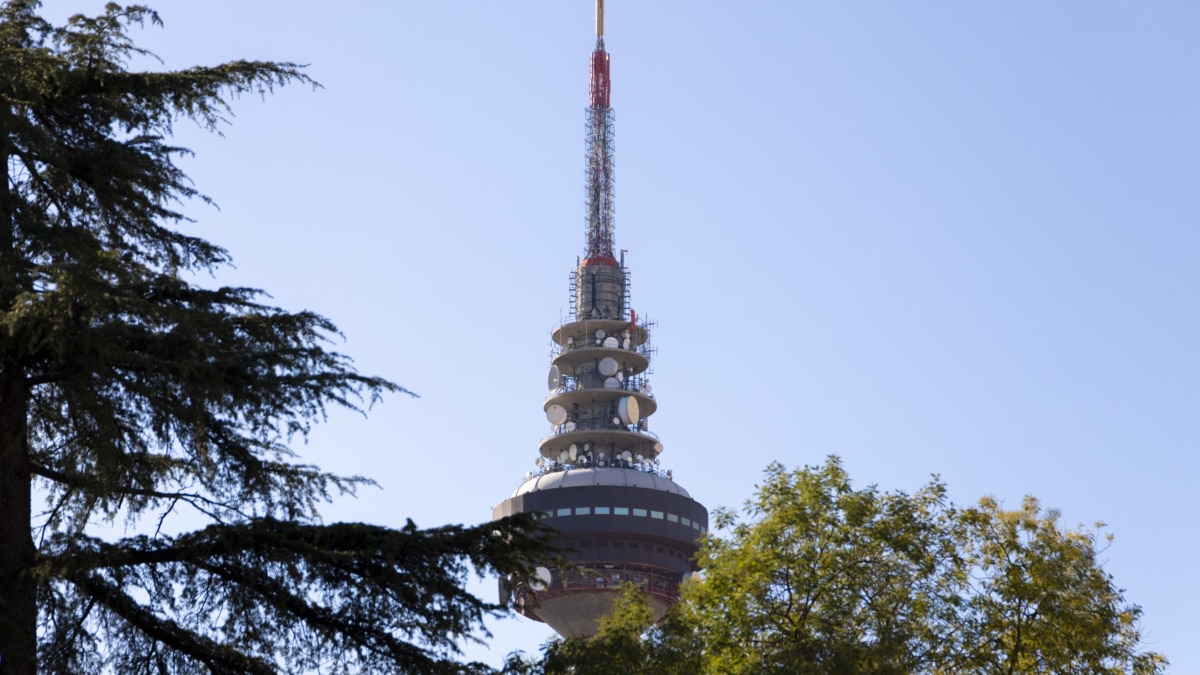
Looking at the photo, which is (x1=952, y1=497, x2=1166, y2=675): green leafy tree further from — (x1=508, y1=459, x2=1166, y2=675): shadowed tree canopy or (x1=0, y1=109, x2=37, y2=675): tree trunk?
(x1=0, y1=109, x2=37, y2=675): tree trunk

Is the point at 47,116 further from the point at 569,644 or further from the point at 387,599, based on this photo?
the point at 569,644

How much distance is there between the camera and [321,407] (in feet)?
63.2

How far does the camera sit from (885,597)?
37688 mm

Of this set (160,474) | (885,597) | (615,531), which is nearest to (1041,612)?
(885,597)

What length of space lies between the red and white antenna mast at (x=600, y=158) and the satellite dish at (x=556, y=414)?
647 inches

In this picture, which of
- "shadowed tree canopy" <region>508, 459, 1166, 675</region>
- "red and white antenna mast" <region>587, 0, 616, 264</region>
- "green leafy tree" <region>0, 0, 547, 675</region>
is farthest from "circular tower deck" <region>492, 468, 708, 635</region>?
"green leafy tree" <region>0, 0, 547, 675</region>

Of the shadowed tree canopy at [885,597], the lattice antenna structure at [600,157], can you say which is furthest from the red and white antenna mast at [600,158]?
the shadowed tree canopy at [885,597]

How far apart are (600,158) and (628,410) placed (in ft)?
86.4

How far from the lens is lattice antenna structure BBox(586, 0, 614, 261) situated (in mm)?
152375

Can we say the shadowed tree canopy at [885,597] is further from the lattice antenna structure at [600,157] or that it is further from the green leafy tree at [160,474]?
the lattice antenna structure at [600,157]

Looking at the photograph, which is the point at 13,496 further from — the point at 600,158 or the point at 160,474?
the point at 600,158

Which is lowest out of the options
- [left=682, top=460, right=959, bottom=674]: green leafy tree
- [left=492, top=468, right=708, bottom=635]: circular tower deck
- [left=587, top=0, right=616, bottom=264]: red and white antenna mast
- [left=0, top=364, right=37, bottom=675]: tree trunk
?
[left=0, top=364, right=37, bottom=675]: tree trunk

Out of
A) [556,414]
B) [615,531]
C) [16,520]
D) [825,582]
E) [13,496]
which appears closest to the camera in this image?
[16,520]

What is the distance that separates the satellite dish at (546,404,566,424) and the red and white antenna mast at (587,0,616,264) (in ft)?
53.9
